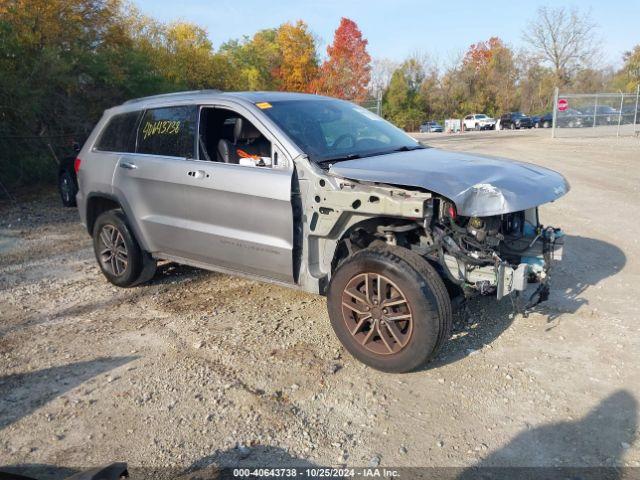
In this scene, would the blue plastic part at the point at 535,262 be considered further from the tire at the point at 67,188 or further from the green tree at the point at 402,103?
the green tree at the point at 402,103

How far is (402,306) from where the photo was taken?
358 centimetres

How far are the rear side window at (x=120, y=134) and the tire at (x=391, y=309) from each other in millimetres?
2854

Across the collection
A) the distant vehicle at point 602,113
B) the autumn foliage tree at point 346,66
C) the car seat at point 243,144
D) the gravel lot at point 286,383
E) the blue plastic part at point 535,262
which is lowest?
the gravel lot at point 286,383

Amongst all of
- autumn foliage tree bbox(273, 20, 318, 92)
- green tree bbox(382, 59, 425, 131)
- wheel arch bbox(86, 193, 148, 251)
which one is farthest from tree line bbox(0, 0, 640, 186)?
green tree bbox(382, 59, 425, 131)

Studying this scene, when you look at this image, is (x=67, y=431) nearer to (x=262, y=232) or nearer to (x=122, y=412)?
(x=122, y=412)

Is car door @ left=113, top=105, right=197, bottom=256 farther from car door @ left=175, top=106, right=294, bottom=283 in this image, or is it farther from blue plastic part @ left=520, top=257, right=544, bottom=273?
blue plastic part @ left=520, top=257, right=544, bottom=273

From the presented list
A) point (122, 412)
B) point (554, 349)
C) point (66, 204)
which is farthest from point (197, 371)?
point (66, 204)

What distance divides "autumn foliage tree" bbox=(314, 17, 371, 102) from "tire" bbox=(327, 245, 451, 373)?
3674 centimetres

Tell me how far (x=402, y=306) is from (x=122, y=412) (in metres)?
1.92

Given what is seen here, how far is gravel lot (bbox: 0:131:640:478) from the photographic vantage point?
294cm

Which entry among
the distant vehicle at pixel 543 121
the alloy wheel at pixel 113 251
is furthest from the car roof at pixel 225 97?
the distant vehicle at pixel 543 121

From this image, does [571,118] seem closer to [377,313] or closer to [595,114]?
[595,114]

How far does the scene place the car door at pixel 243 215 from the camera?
4.10m

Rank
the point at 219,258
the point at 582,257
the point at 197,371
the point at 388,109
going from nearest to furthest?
the point at 197,371, the point at 219,258, the point at 582,257, the point at 388,109
